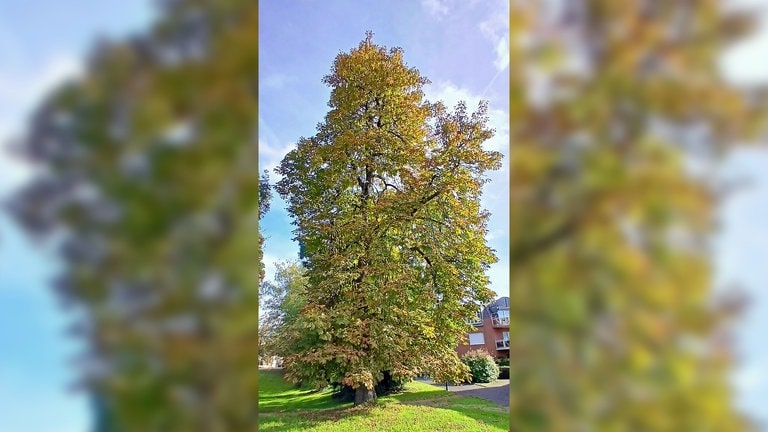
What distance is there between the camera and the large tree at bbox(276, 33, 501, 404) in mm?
2924

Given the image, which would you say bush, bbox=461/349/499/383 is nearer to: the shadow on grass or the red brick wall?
the red brick wall

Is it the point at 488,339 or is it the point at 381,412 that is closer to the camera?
the point at 488,339

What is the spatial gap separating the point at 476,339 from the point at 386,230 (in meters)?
1.04

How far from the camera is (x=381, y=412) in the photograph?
3.08 meters

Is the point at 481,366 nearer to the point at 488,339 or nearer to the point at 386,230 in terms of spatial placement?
the point at 488,339

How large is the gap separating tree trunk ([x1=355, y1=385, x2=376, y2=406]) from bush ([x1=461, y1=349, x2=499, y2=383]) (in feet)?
2.60
